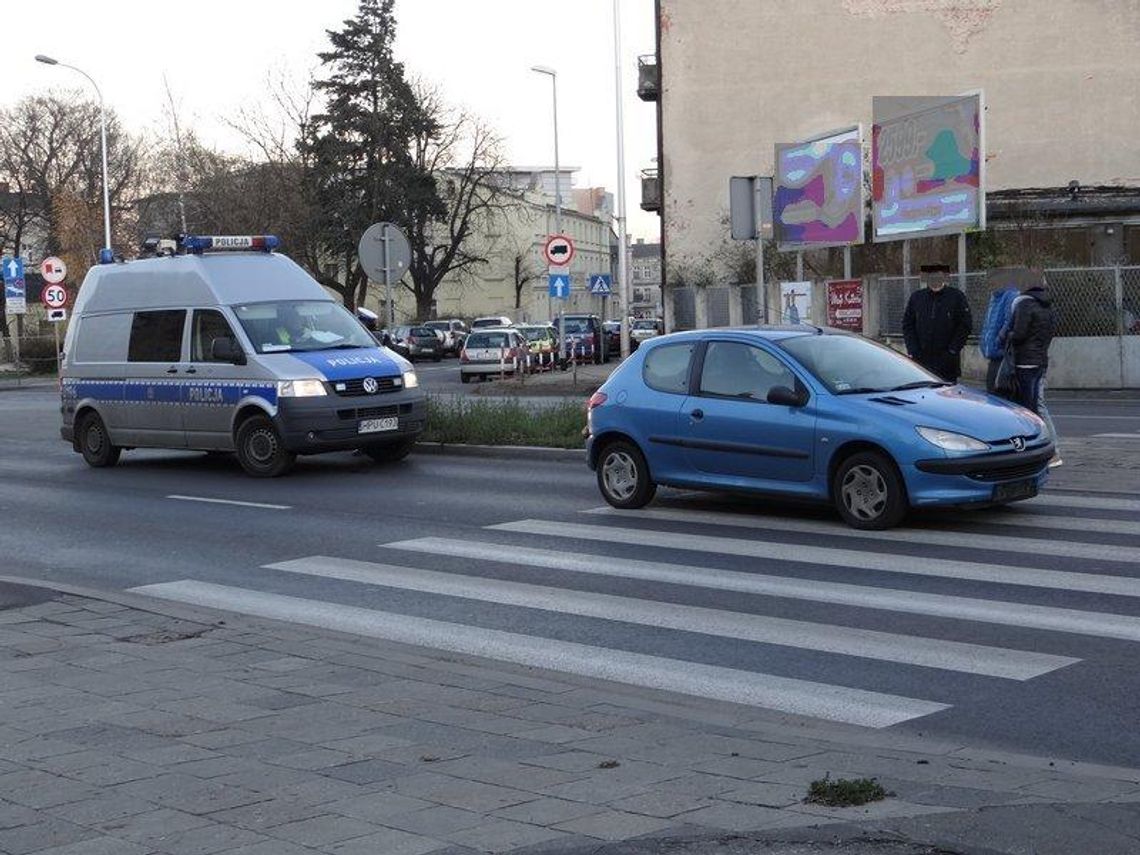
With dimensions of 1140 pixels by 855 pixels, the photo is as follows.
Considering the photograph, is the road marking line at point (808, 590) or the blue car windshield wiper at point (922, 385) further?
the blue car windshield wiper at point (922, 385)

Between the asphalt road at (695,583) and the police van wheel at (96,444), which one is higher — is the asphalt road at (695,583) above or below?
below

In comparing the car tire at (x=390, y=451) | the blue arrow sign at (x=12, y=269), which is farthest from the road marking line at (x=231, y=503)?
the blue arrow sign at (x=12, y=269)

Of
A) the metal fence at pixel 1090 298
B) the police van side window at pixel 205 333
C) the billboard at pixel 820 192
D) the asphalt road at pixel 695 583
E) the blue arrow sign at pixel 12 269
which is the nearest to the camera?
the asphalt road at pixel 695 583

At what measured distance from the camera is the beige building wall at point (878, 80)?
49.1 meters

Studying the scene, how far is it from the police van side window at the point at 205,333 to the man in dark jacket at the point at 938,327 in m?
7.73

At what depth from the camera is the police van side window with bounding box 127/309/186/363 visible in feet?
61.0

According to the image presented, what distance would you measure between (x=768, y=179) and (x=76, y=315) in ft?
29.1

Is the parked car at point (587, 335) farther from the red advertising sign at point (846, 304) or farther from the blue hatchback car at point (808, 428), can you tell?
the blue hatchback car at point (808, 428)

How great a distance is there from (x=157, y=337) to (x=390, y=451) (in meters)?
3.08

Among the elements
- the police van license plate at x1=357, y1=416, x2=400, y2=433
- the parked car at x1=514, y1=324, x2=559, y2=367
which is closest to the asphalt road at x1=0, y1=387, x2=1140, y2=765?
the police van license plate at x1=357, y1=416, x2=400, y2=433

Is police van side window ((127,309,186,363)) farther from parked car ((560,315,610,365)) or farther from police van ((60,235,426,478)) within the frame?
parked car ((560,315,610,365))

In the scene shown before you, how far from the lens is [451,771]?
18.9ft

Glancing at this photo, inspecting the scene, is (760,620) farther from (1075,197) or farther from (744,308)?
(1075,197)

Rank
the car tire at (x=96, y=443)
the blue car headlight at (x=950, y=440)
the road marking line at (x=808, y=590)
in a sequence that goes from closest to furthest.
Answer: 1. the road marking line at (x=808, y=590)
2. the blue car headlight at (x=950, y=440)
3. the car tire at (x=96, y=443)
